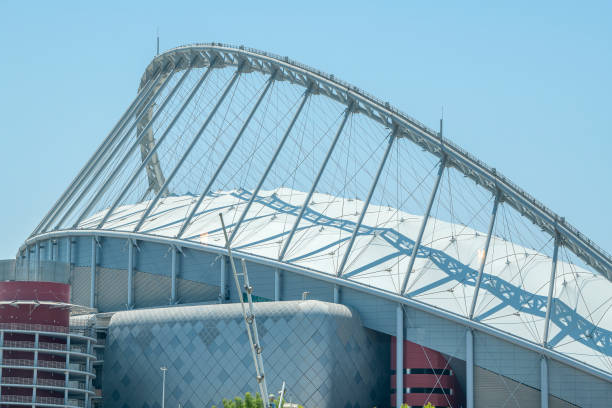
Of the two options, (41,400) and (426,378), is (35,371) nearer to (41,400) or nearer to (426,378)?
(41,400)

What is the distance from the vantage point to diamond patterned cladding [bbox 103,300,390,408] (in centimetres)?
9650

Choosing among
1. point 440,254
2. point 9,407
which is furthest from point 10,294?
point 440,254

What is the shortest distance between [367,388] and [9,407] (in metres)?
33.6

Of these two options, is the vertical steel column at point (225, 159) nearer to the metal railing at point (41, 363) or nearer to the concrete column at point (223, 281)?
the concrete column at point (223, 281)

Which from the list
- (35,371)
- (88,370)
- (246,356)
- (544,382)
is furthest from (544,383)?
(35,371)

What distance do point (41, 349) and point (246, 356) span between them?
2033 centimetres

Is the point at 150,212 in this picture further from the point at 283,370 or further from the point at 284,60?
the point at 283,370

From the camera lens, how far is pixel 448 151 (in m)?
101

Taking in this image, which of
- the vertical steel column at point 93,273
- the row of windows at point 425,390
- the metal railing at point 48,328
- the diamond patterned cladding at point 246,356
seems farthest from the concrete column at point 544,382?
the vertical steel column at point 93,273

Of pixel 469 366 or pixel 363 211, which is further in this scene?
pixel 363 211

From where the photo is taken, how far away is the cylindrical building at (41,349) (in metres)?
101

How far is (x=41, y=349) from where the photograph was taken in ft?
335

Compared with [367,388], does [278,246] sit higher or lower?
higher

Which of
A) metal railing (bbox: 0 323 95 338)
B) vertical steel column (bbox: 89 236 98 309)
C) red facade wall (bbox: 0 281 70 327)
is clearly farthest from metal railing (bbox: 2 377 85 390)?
vertical steel column (bbox: 89 236 98 309)
